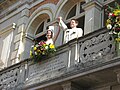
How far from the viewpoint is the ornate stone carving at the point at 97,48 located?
991 cm

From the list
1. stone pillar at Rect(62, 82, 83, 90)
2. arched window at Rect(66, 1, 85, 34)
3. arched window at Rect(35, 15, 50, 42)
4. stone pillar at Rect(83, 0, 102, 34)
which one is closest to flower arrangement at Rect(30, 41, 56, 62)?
stone pillar at Rect(62, 82, 83, 90)

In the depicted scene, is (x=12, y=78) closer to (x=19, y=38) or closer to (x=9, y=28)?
(x=19, y=38)

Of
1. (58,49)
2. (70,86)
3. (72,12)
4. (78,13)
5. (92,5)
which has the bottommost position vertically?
(70,86)

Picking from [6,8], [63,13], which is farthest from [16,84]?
[6,8]

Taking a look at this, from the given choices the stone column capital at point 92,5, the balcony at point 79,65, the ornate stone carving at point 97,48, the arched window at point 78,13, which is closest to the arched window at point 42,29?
the arched window at point 78,13

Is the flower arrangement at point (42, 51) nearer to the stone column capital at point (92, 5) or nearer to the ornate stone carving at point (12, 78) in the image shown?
the ornate stone carving at point (12, 78)

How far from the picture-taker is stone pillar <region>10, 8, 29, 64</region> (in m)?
15.8

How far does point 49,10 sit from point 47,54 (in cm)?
438

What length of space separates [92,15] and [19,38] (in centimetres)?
469

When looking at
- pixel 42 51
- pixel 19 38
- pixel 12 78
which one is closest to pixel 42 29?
pixel 19 38

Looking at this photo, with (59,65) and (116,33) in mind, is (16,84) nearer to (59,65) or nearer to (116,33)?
(59,65)

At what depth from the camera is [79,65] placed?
10.5m

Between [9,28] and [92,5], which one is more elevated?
[9,28]

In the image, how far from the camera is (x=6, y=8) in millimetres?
18500
